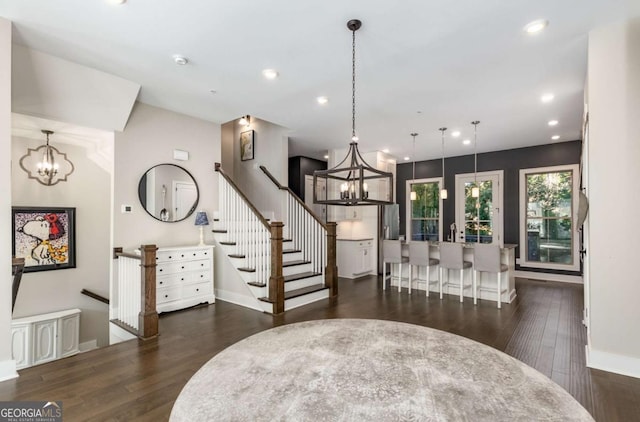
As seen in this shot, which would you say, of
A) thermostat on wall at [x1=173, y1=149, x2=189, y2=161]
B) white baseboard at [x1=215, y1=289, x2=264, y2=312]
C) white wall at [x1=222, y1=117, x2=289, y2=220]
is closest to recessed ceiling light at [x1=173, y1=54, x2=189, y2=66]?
thermostat on wall at [x1=173, y1=149, x2=189, y2=161]

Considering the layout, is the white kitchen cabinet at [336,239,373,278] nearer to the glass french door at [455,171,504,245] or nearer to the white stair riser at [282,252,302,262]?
the white stair riser at [282,252,302,262]

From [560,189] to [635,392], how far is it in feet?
17.7

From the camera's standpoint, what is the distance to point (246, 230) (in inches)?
190

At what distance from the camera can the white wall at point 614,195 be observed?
2.70 metres

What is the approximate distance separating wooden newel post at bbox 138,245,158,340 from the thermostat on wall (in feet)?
6.21

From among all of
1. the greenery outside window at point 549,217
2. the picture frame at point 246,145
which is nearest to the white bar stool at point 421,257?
the greenery outside window at point 549,217

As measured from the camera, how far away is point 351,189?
2531 mm

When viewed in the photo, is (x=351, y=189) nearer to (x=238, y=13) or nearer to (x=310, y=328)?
(x=310, y=328)

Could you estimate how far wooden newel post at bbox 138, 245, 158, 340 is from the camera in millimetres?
3477

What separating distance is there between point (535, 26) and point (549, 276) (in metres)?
5.94

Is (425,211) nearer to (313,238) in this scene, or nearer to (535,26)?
(313,238)

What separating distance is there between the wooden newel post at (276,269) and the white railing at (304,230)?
46.3 inches

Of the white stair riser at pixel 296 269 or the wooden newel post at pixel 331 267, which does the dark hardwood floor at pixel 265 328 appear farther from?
the white stair riser at pixel 296 269

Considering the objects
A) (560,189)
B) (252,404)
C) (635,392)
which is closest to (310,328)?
(252,404)
